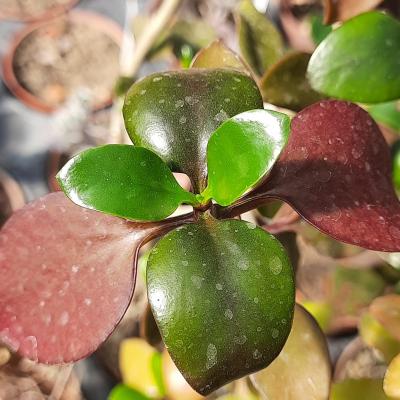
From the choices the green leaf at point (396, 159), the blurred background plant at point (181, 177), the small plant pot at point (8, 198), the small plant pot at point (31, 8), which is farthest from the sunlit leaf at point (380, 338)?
the small plant pot at point (31, 8)

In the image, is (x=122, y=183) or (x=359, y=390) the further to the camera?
(x=359, y=390)

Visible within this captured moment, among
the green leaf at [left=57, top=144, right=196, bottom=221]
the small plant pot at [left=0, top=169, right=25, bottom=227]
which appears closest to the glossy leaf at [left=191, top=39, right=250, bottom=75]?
the green leaf at [left=57, top=144, right=196, bottom=221]

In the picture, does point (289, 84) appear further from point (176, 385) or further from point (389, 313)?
point (176, 385)

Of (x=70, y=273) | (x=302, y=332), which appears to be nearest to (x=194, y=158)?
(x=70, y=273)

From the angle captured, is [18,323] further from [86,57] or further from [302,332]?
[86,57]

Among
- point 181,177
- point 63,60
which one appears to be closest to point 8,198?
point 63,60

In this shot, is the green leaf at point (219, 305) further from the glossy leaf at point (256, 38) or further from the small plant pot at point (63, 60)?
the small plant pot at point (63, 60)

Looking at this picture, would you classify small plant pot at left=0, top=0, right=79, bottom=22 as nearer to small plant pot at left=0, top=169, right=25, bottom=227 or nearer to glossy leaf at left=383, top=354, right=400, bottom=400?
small plant pot at left=0, top=169, right=25, bottom=227
